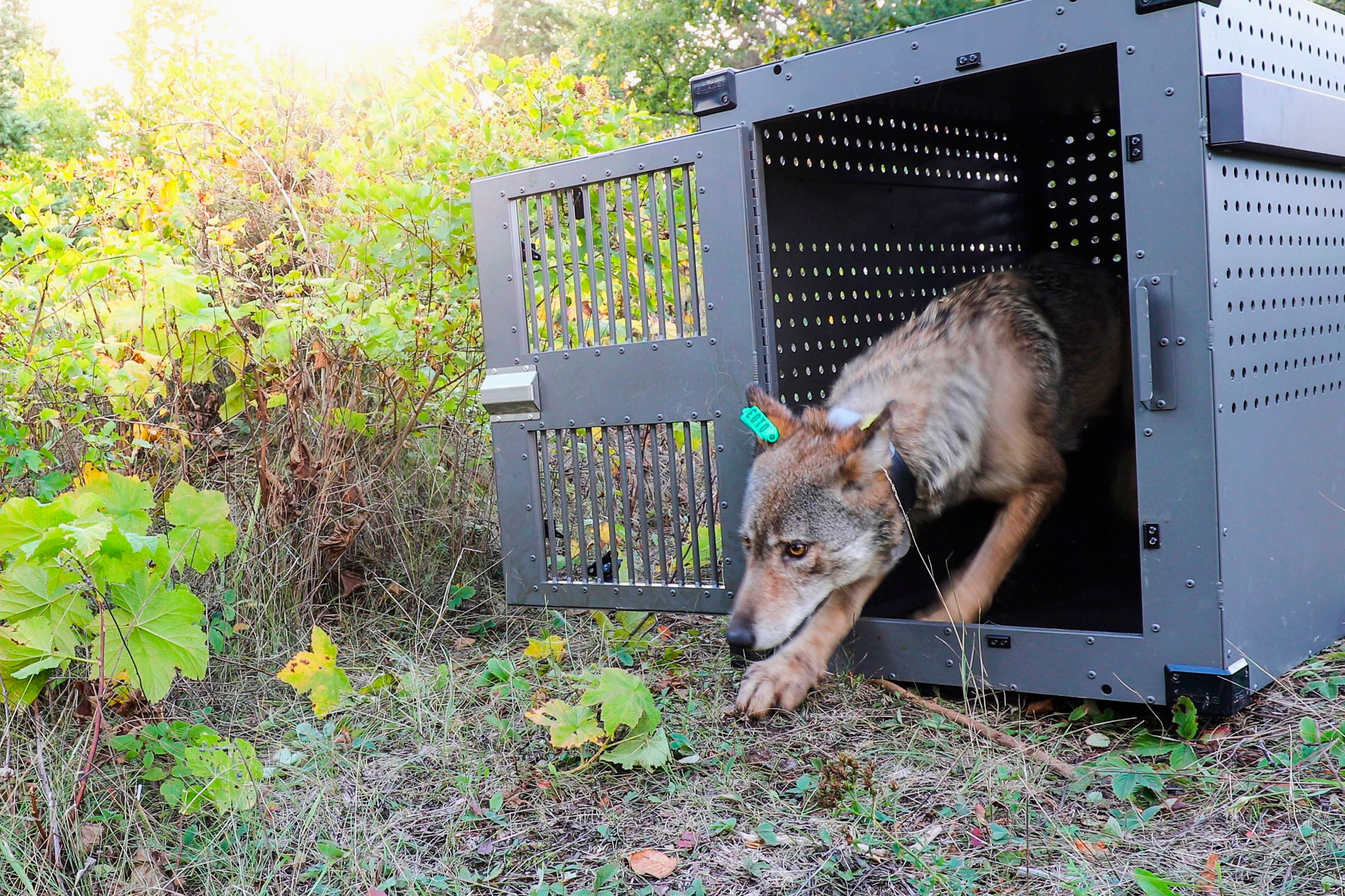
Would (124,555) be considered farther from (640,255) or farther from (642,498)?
(640,255)

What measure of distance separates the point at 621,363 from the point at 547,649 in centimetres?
108

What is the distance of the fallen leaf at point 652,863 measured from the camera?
2180mm

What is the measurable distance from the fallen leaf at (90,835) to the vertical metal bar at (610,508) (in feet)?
4.80

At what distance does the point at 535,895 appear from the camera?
206cm

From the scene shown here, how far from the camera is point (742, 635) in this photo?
2.75 meters

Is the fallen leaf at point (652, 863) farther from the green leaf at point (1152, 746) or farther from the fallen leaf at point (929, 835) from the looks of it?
the green leaf at point (1152, 746)

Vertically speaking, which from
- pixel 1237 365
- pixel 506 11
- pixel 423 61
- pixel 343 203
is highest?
pixel 506 11

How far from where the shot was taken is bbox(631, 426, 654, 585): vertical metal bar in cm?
301

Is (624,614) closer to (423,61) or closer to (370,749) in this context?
(370,749)

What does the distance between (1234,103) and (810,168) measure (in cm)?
133

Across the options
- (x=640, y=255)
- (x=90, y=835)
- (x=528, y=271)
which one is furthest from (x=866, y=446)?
(x=90, y=835)

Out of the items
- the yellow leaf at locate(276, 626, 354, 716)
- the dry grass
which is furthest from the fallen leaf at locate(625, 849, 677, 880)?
the yellow leaf at locate(276, 626, 354, 716)

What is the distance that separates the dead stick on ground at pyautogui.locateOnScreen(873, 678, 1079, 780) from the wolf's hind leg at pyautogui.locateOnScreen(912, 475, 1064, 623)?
9.2 inches

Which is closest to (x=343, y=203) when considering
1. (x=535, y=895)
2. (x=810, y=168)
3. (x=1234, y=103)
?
(x=810, y=168)
